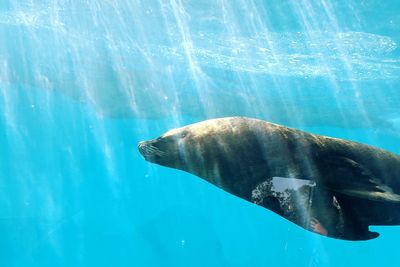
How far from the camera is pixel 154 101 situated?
84.7 ft

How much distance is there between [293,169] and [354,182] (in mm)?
510

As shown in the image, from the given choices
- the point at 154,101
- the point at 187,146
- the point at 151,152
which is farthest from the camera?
the point at 154,101

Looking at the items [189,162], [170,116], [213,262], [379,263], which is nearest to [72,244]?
[213,262]

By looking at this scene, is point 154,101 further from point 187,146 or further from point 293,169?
point 293,169

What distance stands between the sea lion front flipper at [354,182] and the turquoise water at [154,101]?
10.5m

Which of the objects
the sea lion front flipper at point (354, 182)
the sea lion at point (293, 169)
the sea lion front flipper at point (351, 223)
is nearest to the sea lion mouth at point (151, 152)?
the sea lion at point (293, 169)

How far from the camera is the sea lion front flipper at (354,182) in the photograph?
3.05 m

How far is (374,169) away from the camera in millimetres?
3445

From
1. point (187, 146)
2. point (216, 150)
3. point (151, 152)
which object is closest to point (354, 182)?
point (216, 150)

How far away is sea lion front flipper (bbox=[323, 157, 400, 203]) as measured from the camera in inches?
120

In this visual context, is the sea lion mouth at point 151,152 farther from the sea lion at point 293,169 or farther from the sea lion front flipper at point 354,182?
the sea lion front flipper at point 354,182

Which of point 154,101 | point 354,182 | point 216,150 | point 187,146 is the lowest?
point 154,101

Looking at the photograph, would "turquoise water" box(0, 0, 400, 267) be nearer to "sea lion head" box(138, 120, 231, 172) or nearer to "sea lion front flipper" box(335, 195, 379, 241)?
"sea lion head" box(138, 120, 231, 172)

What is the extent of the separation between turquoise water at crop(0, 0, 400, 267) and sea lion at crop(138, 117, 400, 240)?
34.4 ft
